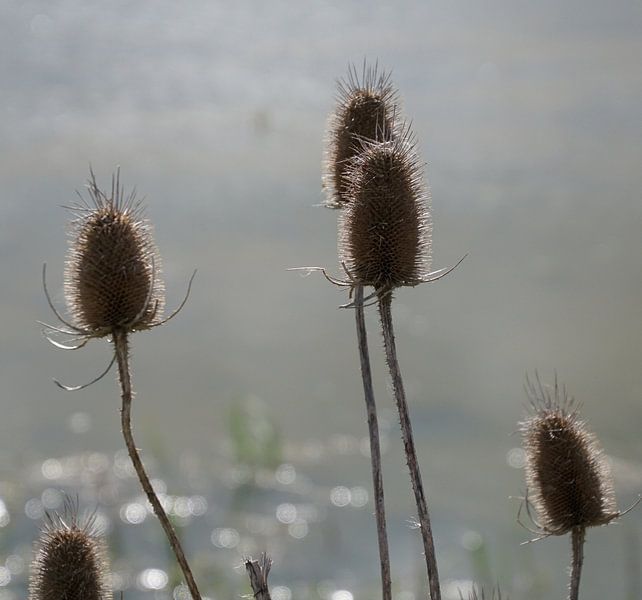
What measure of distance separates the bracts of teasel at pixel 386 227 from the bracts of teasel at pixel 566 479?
526mm

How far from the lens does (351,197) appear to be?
3416 millimetres

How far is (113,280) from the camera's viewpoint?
3104mm

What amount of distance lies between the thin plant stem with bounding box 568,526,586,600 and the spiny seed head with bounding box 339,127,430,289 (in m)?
0.95

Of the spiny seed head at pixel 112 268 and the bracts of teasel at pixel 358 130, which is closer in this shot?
the spiny seed head at pixel 112 268

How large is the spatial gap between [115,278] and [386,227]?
0.77m

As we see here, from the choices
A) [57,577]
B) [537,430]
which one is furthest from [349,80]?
[57,577]

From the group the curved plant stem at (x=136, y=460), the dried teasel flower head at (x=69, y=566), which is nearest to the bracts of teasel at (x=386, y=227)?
the curved plant stem at (x=136, y=460)

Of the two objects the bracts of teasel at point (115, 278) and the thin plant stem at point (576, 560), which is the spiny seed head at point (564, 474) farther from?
the bracts of teasel at point (115, 278)

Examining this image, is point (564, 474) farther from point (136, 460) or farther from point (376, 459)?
point (136, 460)

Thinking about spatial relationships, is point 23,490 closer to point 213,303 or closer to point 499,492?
point 213,303

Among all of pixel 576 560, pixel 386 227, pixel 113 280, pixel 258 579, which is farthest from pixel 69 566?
pixel 576 560

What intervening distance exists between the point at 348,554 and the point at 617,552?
206 cm

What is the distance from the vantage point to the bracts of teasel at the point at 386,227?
3.29 m

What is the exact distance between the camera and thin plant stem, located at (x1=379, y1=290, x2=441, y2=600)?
3.17 metres
